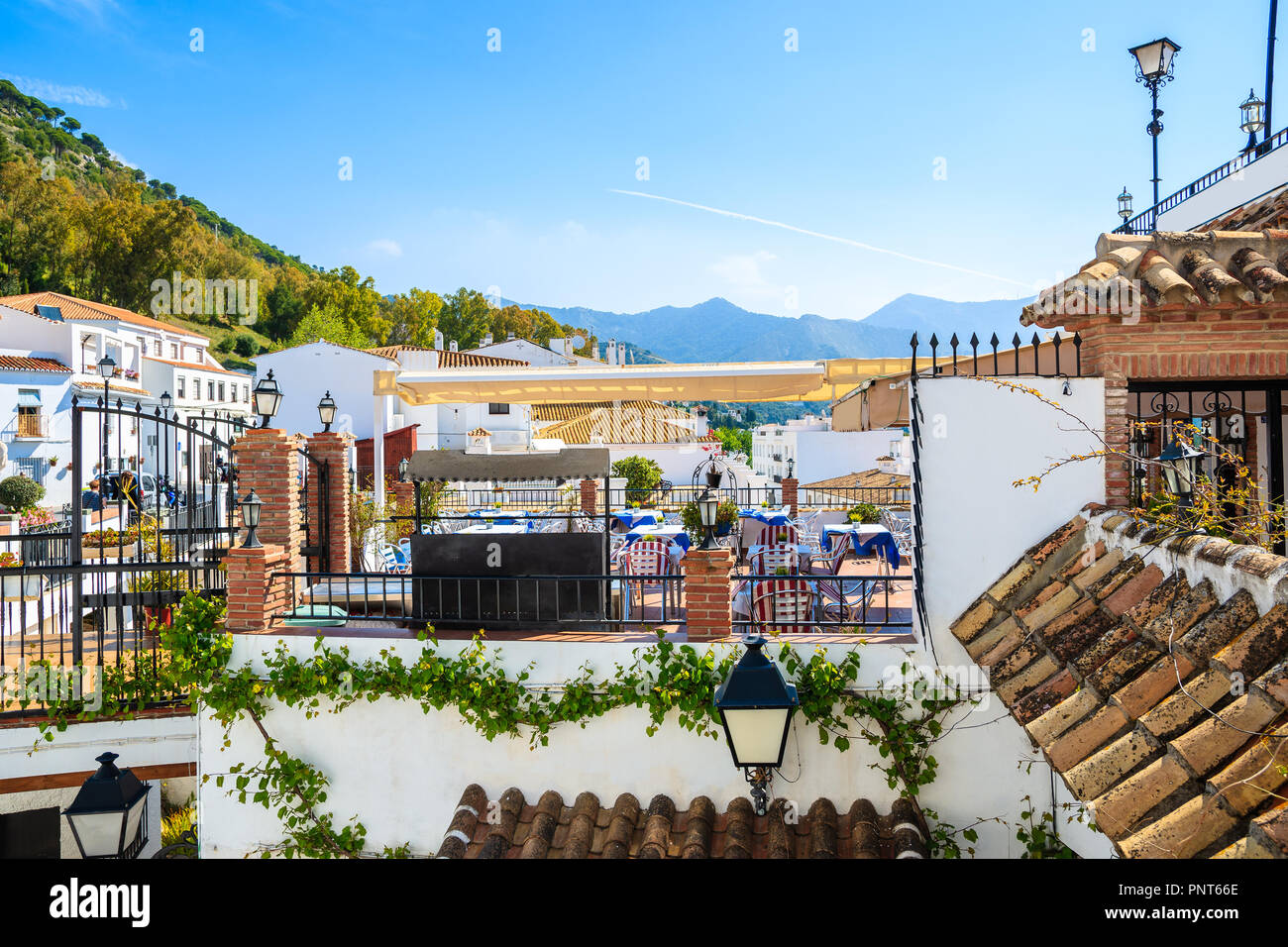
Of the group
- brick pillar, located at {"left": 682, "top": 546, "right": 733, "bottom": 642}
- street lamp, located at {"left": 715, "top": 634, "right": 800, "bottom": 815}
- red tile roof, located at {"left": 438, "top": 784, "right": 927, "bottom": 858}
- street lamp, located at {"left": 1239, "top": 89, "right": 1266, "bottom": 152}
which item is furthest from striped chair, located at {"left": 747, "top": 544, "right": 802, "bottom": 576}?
street lamp, located at {"left": 1239, "top": 89, "right": 1266, "bottom": 152}

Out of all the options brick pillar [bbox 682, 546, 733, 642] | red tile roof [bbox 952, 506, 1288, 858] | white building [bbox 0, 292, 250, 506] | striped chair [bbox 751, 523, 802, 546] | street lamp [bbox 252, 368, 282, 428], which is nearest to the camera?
red tile roof [bbox 952, 506, 1288, 858]

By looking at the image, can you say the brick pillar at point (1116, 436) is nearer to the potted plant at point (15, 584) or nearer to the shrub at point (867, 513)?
the shrub at point (867, 513)

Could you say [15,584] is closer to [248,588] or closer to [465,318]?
[248,588]

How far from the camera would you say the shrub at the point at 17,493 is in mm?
24264

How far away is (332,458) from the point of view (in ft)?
30.1

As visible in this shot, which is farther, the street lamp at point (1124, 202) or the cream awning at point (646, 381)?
the street lamp at point (1124, 202)

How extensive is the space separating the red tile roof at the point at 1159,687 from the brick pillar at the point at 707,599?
5.43ft

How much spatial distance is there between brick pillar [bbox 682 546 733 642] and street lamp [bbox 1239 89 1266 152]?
14.0 m

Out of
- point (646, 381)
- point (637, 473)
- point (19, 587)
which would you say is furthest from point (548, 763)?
→ point (637, 473)

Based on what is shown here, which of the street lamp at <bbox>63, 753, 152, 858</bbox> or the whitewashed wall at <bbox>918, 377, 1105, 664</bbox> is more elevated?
the whitewashed wall at <bbox>918, 377, 1105, 664</bbox>

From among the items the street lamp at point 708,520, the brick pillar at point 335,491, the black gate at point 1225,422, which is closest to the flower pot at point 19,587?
the brick pillar at point 335,491

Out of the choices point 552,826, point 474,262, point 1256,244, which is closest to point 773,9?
point 1256,244

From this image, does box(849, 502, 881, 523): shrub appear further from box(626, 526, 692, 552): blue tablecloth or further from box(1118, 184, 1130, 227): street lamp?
box(1118, 184, 1130, 227): street lamp

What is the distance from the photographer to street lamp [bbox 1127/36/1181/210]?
1383 cm
